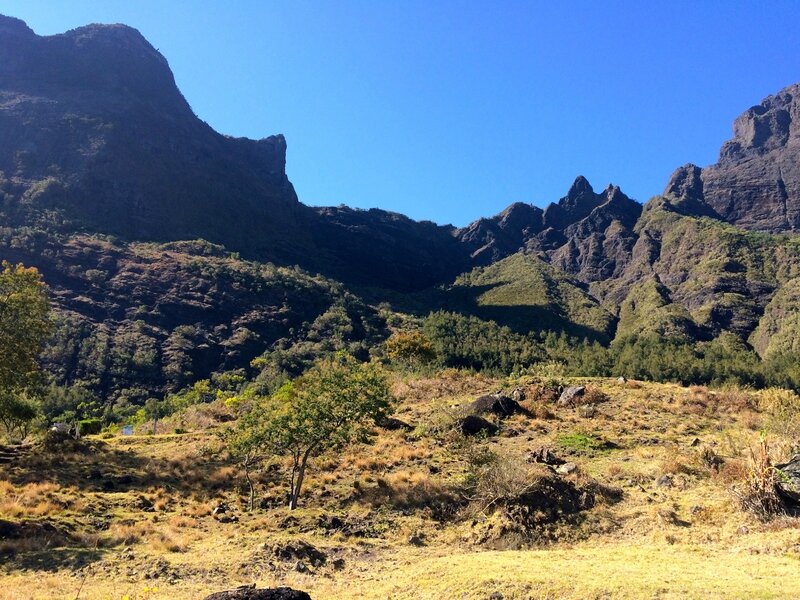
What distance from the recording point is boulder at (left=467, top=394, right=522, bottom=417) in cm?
3534

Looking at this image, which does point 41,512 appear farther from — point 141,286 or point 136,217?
point 136,217

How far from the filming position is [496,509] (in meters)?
20.1

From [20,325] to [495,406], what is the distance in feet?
96.0

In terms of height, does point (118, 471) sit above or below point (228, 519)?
below

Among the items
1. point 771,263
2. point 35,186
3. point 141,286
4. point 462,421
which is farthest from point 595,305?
point 35,186

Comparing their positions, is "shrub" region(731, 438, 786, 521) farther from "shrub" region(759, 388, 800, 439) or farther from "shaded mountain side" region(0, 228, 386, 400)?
"shaded mountain side" region(0, 228, 386, 400)

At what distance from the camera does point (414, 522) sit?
67.9ft

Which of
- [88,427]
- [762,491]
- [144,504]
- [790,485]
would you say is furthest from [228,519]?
[88,427]

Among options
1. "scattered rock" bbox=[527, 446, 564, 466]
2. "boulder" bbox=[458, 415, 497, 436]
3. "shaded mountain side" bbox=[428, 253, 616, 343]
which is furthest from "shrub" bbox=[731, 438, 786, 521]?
"shaded mountain side" bbox=[428, 253, 616, 343]

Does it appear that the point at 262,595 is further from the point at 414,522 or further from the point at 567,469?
the point at 567,469

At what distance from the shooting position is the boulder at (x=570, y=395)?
124 feet

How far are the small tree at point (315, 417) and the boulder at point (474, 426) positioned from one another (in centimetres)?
675

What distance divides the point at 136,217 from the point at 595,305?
165 m

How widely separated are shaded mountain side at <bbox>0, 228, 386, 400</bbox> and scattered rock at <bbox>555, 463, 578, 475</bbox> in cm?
9344
